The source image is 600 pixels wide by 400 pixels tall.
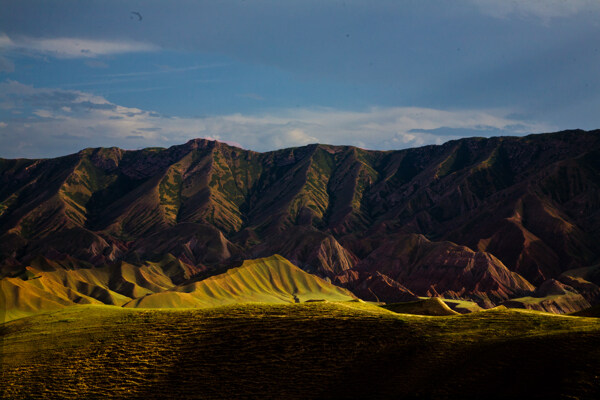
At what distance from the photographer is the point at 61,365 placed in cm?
7506

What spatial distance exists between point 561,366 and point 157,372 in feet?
146

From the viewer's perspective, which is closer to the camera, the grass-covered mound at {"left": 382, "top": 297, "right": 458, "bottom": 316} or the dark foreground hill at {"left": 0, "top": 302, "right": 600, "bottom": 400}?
the dark foreground hill at {"left": 0, "top": 302, "right": 600, "bottom": 400}

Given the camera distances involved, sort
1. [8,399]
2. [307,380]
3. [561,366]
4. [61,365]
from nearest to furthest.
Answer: [561,366] → [307,380] → [8,399] → [61,365]

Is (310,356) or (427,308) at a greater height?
(427,308)

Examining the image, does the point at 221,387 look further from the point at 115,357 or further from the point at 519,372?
the point at 519,372

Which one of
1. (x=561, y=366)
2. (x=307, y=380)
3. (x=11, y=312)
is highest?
(x=561, y=366)

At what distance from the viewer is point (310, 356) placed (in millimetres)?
67062

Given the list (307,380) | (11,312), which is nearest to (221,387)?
(307,380)

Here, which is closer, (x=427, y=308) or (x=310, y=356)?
(x=310, y=356)

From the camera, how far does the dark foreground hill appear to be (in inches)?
2079

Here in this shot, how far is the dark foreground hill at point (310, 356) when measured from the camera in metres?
52.8

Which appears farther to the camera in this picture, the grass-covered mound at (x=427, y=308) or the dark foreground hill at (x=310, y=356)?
the grass-covered mound at (x=427, y=308)

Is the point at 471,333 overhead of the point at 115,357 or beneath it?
overhead

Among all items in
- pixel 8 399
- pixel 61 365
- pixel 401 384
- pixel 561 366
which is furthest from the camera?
pixel 61 365
